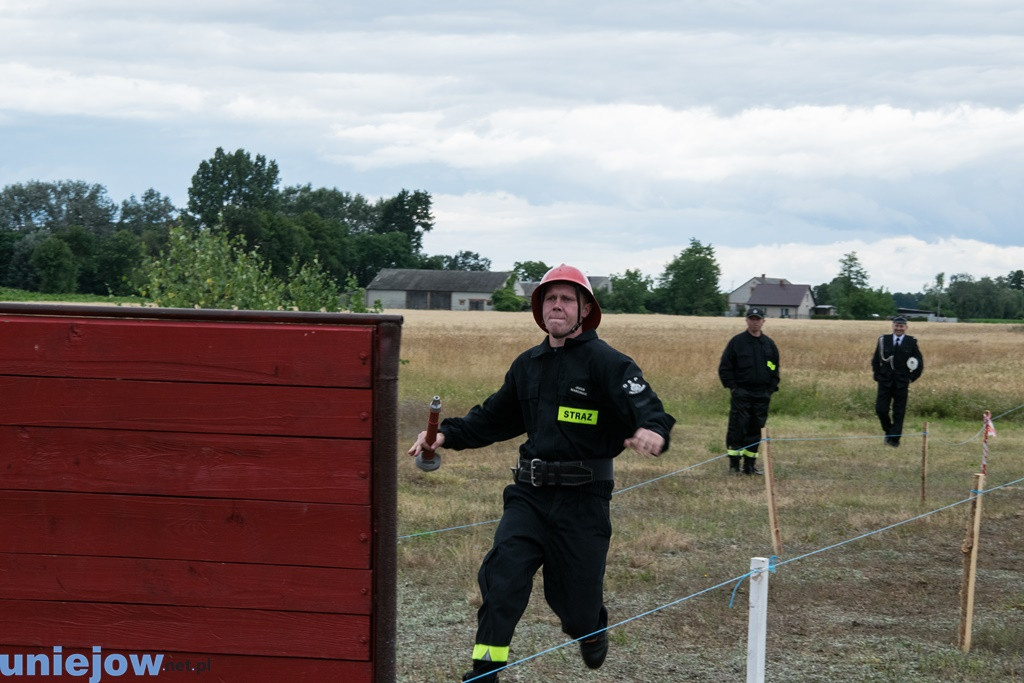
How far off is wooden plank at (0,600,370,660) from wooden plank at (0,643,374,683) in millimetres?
22

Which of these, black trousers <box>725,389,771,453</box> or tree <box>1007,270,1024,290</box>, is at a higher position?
tree <box>1007,270,1024,290</box>

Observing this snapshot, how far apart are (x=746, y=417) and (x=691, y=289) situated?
106 meters

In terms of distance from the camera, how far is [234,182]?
114000 mm

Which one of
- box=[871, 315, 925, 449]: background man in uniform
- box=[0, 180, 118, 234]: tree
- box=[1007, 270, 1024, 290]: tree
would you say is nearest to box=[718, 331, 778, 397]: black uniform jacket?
box=[871, 315, 925, 449]: background man in uniform

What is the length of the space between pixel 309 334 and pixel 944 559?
23.5 feet

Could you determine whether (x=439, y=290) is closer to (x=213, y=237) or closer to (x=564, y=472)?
(x=213, y=237)

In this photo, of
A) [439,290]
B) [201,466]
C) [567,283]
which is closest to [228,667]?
[201,466]

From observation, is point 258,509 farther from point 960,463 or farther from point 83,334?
point 960,463

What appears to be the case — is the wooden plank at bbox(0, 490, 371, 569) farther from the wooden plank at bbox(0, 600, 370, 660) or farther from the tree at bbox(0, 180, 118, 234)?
the tree at bbox(0, 180, 118, 234)

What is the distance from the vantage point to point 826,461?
15.7 metres

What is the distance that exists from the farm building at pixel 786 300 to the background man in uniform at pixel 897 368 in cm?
13059

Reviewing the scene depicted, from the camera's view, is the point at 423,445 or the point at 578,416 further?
the point at 423,445

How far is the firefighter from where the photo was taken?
15.9 ft

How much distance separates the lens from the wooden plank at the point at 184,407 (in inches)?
146
